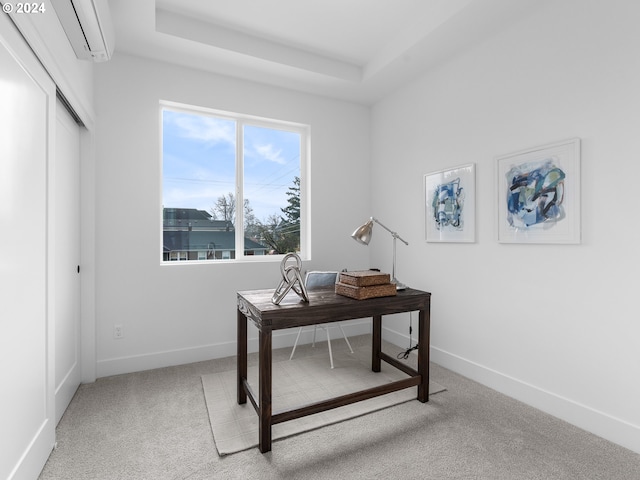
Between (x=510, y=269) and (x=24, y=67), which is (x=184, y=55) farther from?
(x=510, y=269)

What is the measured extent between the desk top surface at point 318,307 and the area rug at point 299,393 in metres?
0.67

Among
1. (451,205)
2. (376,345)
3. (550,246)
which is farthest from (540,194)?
(376,345)

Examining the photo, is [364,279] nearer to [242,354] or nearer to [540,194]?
[242,354]

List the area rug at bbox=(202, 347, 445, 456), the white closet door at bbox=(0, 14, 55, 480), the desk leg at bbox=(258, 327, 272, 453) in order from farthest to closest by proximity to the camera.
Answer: the area rug at bbox=(202, 347, 445, 456), the desk leg at bbox=(258, 327, 272, 453), the white closet door at bbox=(0, 14, 55, 480)

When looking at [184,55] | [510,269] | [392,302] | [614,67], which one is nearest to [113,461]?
[392,302]

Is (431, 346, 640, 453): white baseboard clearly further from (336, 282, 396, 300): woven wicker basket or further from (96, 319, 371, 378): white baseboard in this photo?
(96, 319, 371, 378): white baseboard

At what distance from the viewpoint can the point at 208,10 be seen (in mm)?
2535

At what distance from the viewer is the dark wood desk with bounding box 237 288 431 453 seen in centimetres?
181

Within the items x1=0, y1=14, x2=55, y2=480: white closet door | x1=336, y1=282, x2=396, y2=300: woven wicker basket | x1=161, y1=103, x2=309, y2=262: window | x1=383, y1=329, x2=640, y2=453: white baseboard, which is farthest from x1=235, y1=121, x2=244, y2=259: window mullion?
x1=383, y1=329, x2=640, y2=453: white baseboard

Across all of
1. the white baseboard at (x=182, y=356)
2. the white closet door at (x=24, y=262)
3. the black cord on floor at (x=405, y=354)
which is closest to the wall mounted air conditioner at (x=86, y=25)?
the white closet door at (x=24, y=262)

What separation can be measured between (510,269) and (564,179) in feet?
2.33

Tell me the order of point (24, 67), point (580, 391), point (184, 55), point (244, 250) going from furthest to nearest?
point (244, 250)
point (184, 55)
point (580, 391)
point (24, 67)

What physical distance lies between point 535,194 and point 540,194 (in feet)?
0.11

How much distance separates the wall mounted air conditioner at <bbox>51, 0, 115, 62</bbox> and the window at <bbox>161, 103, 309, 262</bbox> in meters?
0.96
